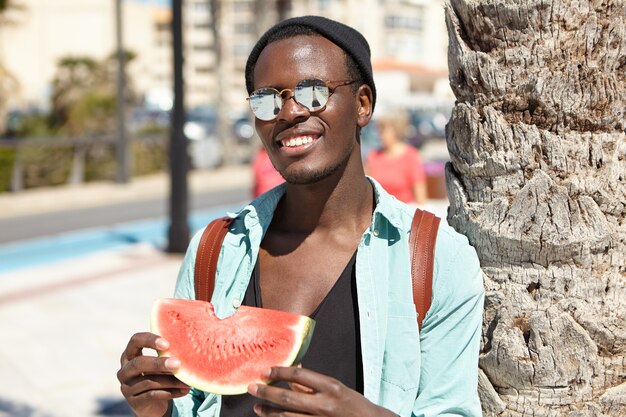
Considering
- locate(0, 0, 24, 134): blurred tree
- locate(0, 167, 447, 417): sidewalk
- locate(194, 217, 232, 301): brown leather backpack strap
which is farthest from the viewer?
locate(0, 0, 24, 134): blurred tree

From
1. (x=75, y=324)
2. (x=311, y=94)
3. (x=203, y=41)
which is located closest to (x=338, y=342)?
(x=311, y=94)

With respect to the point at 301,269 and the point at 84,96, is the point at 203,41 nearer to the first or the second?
the point at 84,96

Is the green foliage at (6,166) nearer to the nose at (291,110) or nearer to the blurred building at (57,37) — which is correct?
the nose at (291,110)

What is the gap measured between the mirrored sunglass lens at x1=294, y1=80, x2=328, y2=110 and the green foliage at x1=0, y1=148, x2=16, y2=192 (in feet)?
54.5

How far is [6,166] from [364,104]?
16735 millimetres

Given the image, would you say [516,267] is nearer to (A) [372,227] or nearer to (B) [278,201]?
(A) [372,227]

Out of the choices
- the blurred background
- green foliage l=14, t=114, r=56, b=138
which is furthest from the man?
green foliage l=14, t=114, r=56, b=138

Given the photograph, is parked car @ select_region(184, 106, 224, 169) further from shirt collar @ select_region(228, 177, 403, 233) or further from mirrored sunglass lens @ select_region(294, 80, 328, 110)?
mirrored sunglass lens @ select_region(294, 80, 328, 110)

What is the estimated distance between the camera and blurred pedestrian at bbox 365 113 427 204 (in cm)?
722

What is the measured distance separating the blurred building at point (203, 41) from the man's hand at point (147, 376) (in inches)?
384

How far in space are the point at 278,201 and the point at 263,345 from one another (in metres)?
0.53

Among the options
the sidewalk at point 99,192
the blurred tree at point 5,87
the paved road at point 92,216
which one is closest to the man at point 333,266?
the sidewalk at point 99,192

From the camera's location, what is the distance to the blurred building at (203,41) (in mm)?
28594

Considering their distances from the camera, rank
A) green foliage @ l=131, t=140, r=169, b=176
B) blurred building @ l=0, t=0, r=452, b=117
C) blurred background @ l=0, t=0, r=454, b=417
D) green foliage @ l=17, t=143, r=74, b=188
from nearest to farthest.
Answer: blurred background @ l=0, t=0, r=454, b=417 → green foliage @ l=17, t=143, r=74, b=188 → green foliage @ l=131, t=140, r=169, b=176 → blurred building @ l=0, t=0, r=452, b=117
